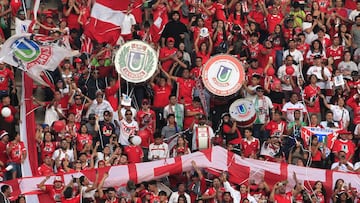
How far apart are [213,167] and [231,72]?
1.83 meters

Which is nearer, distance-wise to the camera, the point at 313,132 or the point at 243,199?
the point at 243,199

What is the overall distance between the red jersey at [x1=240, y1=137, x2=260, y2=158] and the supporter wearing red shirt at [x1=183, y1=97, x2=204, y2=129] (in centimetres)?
102

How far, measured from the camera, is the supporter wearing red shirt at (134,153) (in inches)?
1110

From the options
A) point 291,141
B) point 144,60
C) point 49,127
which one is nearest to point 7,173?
point 49,127

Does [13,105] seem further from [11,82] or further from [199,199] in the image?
[199,199]

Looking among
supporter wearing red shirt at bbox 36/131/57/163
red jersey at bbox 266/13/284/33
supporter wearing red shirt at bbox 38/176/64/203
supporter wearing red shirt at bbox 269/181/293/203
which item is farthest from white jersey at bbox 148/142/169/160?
red jersey at bbox 266/13/284/33

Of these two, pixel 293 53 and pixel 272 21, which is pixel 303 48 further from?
pixel 272 21

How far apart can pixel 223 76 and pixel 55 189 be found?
3652 mm

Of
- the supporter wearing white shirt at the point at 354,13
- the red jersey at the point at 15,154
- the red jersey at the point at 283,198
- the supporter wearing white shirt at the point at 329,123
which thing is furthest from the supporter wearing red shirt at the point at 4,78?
the supporter wearing white shirt at the point at 354,13

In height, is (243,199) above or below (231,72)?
below

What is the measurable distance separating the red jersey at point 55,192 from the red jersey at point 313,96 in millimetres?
4974

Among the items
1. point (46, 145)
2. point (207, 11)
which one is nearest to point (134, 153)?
point (46, 145)

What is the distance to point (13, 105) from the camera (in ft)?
95.6

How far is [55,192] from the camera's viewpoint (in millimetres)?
27234
